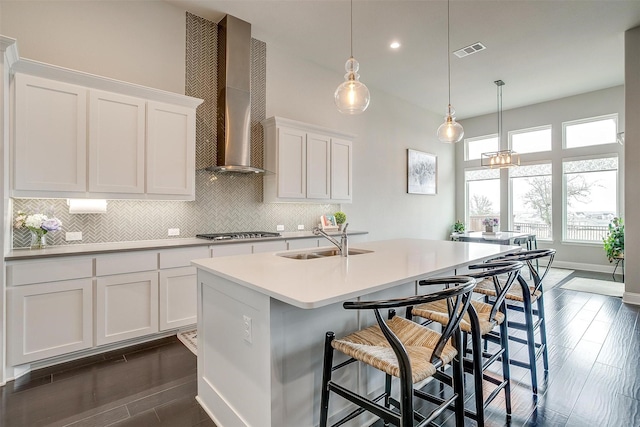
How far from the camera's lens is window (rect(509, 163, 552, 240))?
677cm

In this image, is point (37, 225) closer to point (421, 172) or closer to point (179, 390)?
point (179, 390)

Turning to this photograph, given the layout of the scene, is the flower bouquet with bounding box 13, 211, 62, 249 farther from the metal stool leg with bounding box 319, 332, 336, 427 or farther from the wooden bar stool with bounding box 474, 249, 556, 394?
the wooden bar stool with bounding box 474, 249, 556, 394

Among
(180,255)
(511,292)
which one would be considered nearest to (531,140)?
(511,292)

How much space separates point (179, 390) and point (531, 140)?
26.0ft

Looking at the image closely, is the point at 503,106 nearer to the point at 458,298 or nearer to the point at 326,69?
the point at 326,69

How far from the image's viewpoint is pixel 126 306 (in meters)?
2.77

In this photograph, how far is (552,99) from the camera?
6.59 m

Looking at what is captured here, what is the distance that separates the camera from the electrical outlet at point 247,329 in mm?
1574

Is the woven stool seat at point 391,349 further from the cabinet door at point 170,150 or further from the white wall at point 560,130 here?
the white wall at point 560,130

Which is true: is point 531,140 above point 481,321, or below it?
above

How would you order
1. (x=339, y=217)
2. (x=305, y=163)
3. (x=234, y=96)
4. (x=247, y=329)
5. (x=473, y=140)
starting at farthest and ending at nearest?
(x=473, y=140) → (x=339, y=217) → (x=305, y=163) → (x=234, y=96) → (x=247, y=329)

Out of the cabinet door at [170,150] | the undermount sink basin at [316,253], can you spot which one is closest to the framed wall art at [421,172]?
the undermount sink basin at [316,253]

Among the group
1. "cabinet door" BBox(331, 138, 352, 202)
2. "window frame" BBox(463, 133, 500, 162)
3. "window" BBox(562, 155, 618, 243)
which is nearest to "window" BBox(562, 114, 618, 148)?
"window" BBox(562, 155, 618, 243)

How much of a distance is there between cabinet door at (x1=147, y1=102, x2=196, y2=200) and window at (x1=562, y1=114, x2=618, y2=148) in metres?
7.18
